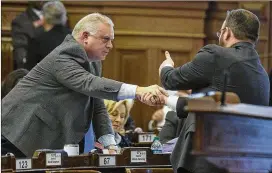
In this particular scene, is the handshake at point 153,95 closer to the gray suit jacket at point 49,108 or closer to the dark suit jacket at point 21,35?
the gray suit jacket at point 49,108

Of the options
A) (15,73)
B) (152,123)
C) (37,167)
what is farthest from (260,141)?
(152,123)

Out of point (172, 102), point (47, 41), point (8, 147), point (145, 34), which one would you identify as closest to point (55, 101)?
point (8, 147)

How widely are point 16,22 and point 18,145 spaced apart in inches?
128

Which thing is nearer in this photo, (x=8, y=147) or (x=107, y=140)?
(x=8, y=147)

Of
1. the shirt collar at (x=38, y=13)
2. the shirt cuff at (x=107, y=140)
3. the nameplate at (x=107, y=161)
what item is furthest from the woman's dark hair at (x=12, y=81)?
the nameplate at (x=107, y=161)

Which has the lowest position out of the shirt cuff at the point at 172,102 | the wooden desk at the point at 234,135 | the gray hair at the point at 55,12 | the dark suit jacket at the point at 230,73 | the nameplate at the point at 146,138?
the nameplate at the point at 146,138

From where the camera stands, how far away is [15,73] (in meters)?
5.86

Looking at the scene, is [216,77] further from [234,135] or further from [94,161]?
[94,161]

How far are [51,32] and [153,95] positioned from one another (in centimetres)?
340

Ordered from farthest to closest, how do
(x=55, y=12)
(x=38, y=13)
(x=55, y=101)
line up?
(x=38, y=13) → (x=55, y=12) → (x=55, y=101)

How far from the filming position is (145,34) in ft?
25.2

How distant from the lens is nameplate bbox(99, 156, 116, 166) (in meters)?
3.97

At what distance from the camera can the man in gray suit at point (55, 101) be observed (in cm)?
415

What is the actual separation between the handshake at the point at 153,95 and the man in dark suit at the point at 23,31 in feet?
11.4
